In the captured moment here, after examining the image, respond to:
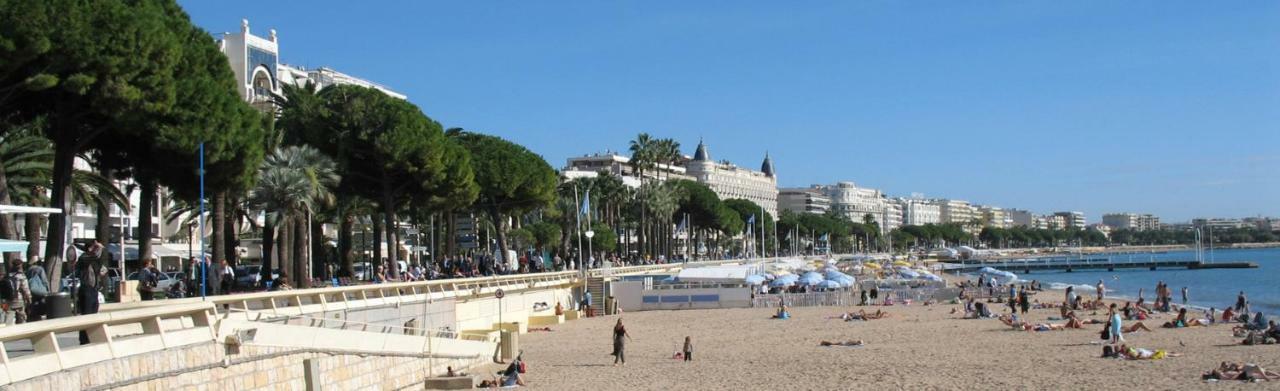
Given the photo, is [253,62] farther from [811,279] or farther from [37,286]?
[37,286]

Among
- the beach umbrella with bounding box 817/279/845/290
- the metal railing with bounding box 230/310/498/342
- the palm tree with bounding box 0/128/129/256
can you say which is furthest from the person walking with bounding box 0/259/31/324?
the beach umbrella with bounding box 817/279/845/290

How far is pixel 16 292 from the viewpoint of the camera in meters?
16.7

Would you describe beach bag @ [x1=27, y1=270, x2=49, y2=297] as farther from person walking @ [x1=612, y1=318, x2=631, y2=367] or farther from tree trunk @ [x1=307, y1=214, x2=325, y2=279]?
tree trunk @ [x1=307, y1=214, x2=325, y2=279]

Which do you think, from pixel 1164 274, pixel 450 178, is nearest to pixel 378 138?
Result: pixel 450 178

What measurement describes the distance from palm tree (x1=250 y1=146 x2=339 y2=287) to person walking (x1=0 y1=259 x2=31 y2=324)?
53.7 ft

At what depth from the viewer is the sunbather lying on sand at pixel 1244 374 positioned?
22031mm

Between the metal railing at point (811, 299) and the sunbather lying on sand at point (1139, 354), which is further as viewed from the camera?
the metal railing at point (811, 299)

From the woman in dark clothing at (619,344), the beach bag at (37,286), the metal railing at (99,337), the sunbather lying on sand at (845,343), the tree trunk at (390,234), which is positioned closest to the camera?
the metal railing at (99,337)

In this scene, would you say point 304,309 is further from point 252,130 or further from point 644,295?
point 644,295

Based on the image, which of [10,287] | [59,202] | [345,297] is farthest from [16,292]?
[345,297]

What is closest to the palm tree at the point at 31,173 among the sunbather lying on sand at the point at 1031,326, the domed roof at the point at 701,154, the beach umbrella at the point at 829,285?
the sunbather lying on sand at the point at 1031,326

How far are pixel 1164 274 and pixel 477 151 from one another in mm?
83059

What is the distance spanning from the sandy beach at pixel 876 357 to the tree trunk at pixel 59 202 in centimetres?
921

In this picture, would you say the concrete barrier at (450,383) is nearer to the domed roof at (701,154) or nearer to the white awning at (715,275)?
the white awning at (715,275)
